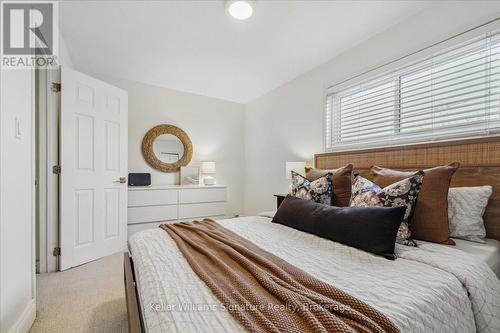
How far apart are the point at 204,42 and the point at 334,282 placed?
2601mm

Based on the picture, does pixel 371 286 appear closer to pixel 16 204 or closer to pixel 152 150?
pixel 16 204

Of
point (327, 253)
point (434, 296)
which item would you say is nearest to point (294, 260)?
point (327, 253)

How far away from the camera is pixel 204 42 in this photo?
256 cm

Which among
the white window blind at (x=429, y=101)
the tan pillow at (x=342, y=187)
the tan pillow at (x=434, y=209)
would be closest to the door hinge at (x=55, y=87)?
the tan pillow at (x=342, y=187)

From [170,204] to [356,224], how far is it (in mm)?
2777

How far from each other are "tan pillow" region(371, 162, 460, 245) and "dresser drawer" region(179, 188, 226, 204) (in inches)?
113

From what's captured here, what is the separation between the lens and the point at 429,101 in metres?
1.98

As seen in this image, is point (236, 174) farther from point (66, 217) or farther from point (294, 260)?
point (294, 260)

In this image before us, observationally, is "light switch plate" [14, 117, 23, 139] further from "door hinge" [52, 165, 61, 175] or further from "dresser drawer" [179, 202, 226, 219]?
"dresser drawer" [179, 202, 226, 219]

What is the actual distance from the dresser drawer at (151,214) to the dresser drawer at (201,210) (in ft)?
0.45

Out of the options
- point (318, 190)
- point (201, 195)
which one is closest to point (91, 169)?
point (201, 195)

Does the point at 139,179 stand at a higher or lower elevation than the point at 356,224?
higher

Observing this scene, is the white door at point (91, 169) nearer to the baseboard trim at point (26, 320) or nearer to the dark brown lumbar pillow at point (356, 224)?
the baseboard trim at point (26, 320)

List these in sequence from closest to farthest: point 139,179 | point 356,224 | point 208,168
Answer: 1. point 356,224
2. point 139,179
3. point 208,168
